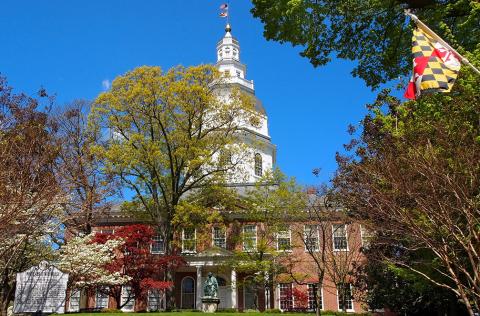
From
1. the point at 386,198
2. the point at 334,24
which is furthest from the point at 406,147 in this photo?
the point at 334,24

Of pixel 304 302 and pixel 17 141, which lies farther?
pixel 304 302

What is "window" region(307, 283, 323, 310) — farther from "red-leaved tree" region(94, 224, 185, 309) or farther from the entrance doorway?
"red-leaved tree" region(94, 224, 185, 309)

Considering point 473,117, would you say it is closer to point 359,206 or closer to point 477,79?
point 477,79

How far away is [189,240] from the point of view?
2883 cm

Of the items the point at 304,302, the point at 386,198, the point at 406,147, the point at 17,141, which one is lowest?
the point at 304,302

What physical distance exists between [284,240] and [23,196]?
18941 millimetres

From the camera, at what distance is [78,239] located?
73.6ft

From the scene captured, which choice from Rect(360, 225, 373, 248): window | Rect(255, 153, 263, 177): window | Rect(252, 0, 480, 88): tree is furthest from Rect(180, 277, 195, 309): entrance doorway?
Rect(252, 0, 480, 88): tree

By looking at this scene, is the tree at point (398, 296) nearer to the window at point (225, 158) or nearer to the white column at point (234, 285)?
the window at point (225, 158)

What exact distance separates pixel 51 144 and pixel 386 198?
1841 cm

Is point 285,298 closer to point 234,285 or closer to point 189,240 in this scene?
point 234,285

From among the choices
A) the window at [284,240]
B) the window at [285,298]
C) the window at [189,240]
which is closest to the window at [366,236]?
the window at [284,240]

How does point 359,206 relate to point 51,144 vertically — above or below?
A: below

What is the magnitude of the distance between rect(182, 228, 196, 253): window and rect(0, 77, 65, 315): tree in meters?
8.77
